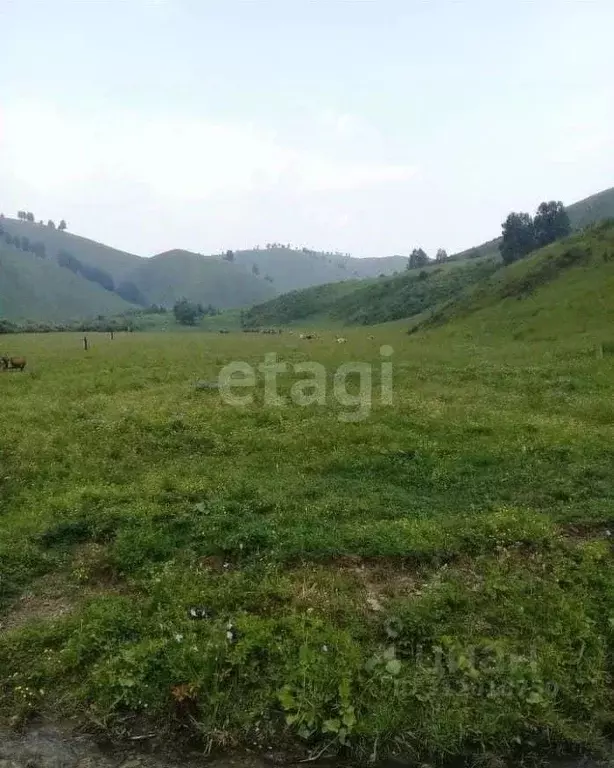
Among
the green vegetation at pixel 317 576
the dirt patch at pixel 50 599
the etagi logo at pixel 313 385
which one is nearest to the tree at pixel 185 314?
the etagi logo at pixel 313 385

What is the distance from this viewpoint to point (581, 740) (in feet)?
27.7

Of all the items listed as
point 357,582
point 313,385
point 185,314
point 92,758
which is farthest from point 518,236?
point 92,758

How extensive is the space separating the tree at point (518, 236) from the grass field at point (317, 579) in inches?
3105

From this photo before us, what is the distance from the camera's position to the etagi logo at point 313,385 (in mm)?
22938

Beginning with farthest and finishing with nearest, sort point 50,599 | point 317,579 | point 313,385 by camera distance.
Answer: point 313,385, point 317,579, point 50,599

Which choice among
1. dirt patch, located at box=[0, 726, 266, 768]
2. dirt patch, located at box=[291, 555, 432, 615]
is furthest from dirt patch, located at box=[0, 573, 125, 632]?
dirt patch, located at box=[291, 555, 432, 615]

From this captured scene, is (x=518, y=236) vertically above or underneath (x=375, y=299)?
above

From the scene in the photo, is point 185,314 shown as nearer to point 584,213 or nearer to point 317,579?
point 584,213

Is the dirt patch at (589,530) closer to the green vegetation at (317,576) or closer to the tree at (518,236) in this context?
the green vegetation at (317,576)

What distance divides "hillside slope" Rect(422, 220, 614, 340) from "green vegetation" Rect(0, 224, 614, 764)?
2240cm

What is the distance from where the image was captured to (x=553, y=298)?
47.5 metres

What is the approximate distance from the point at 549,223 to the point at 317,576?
308 ft

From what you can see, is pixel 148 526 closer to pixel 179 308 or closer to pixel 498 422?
pixel 498 422

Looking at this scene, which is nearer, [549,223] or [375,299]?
[549,223]
